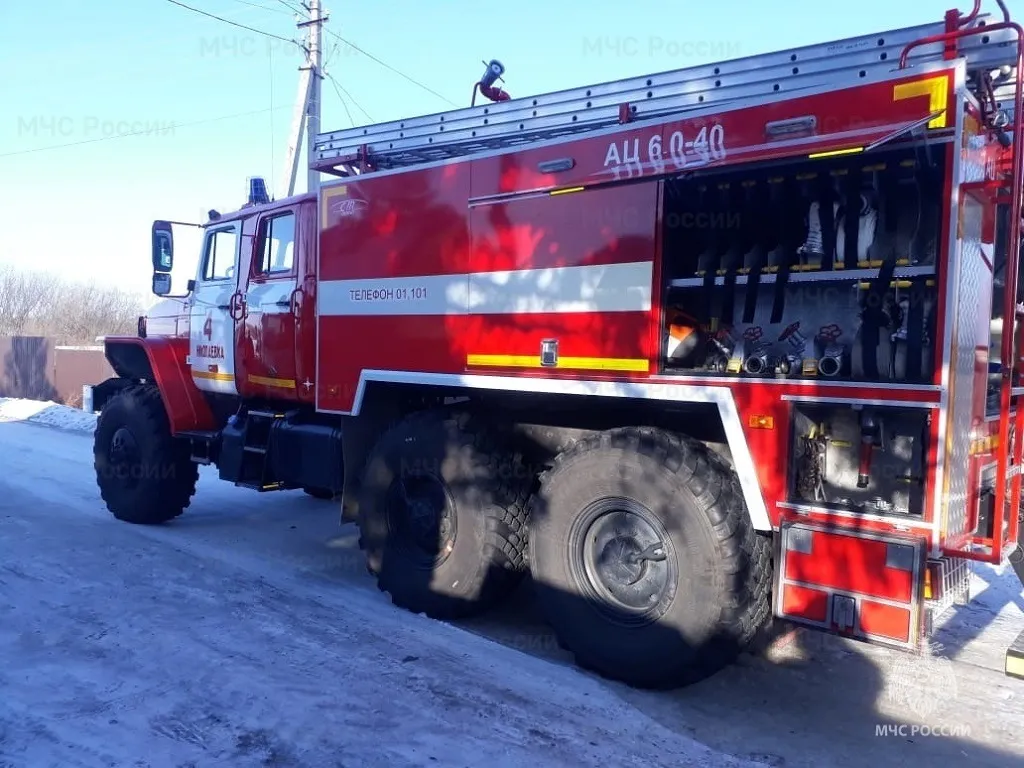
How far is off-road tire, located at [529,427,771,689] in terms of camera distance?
4.06m

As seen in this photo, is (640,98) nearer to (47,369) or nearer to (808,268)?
(808,268)

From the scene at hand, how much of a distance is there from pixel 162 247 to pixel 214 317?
0.82 metres

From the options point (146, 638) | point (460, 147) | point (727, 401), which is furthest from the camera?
point (460, 147)

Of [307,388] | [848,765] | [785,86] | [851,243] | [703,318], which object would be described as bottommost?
[848,765]

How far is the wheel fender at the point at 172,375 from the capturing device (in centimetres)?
761

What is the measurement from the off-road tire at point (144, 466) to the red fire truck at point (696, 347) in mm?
2544

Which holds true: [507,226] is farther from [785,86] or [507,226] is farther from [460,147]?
[785,86]

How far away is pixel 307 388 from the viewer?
645 centimetres

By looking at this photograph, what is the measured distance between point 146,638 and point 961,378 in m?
4.75

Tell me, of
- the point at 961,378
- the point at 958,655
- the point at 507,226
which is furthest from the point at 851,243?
the point at 958,655

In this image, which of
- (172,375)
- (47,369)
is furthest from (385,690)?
(47,369)

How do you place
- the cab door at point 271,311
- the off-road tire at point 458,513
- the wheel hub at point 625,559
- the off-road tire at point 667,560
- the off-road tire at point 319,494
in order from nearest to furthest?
the off-road tire at point 667,560 < the wheel hub at point 625,559 < the off-road tire at point 458,513 < the cab door at point 271,311 < the off-road tire at point 319,494

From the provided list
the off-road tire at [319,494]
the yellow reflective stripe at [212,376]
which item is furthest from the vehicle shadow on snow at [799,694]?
the off-road tire at [319,494]

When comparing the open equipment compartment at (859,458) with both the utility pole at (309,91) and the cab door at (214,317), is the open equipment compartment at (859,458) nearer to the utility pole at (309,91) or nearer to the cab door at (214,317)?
the cab door at (214,317)
